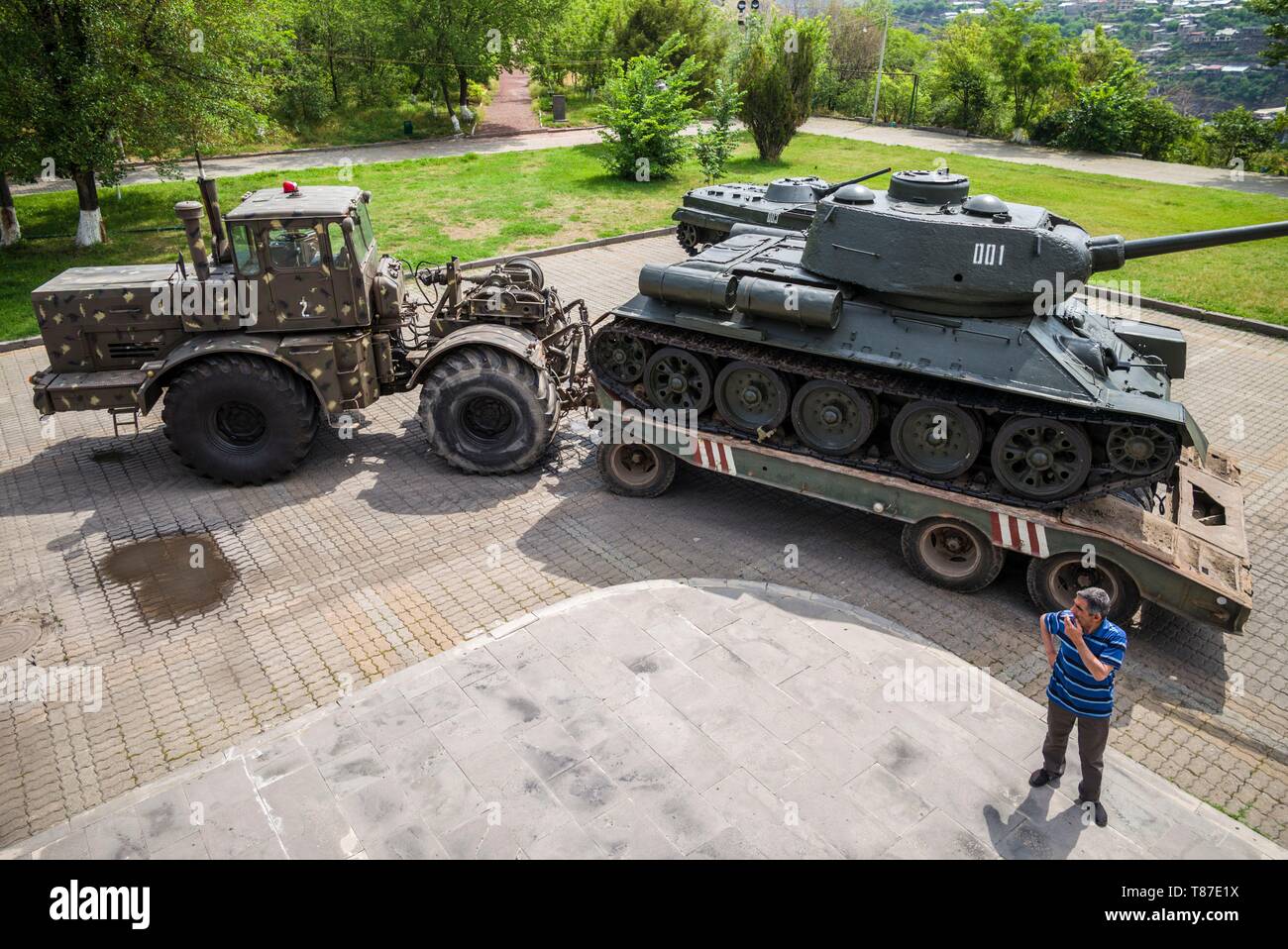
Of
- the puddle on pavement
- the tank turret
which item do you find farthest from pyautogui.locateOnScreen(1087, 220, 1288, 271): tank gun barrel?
the puddle on pavement

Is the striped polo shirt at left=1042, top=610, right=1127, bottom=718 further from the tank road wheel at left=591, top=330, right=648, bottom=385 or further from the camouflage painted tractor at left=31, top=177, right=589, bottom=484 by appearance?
the camouflage painted tractor at left=31, top=177, right=589, bottom=484

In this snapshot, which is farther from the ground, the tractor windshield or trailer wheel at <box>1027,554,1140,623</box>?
the tractor windshield

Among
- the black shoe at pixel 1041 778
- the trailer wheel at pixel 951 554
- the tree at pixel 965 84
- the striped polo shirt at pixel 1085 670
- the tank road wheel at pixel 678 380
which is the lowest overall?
the black shoe at pixel 1041 778

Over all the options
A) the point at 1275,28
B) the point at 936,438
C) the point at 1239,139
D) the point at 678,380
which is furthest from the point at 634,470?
the point at 1239,139

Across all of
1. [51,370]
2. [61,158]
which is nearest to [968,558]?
[51,370]

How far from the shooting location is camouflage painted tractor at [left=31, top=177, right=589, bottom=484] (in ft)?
33.9

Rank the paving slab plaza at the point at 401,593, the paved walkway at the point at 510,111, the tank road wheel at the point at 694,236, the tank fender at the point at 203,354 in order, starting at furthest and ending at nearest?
the paved walkway at the point at 510,111 < the tank road wheel at the point at 694,236 < the tank fender at the point at 203,354 < the paving slab plaza at the point at 401,593

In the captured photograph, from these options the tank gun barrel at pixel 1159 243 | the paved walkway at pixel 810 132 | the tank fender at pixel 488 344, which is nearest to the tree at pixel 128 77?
the paved walkway at pixel 810 132

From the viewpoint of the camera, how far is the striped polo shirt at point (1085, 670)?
5996mm

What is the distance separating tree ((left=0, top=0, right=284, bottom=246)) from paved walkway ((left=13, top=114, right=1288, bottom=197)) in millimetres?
6451

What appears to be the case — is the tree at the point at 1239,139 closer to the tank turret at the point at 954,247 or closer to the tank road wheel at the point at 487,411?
the tank turret at the point at 954,247

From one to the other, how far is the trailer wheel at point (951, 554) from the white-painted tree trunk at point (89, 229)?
18.2 metres

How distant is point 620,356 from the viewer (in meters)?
10.3
